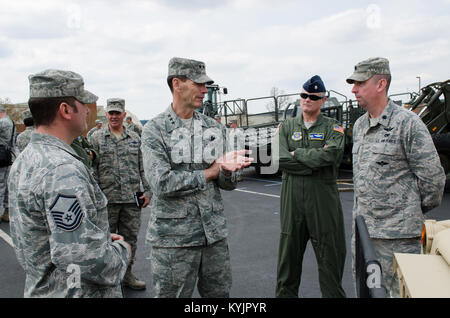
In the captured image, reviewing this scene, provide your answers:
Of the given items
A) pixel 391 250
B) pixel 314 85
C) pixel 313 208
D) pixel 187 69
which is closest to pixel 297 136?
pixel 314 85

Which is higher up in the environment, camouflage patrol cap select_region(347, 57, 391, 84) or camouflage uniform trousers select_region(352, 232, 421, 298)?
camouflage patrol cap select_region(347, 57, 391, 84)

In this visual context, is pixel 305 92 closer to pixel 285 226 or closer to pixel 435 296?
pixel 285 226

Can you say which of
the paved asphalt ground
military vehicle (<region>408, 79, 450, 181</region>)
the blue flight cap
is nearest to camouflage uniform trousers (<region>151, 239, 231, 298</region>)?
the paved asphalt ground

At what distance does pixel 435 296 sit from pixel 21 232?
5.19 feet

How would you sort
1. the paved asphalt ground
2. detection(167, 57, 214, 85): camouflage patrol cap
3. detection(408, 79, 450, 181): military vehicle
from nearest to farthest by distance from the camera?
detection(167, 57, 214, 85): camouflage patrol cap
the paved asphalt ground
detection(408, 79, 450, 181): military vehicle

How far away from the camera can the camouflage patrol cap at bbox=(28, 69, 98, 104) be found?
57.8 inches

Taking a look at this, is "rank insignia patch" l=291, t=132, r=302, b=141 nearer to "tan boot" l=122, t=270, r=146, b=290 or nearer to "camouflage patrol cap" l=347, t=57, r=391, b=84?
"camouflage patrol cap" l=347, t=57, r=391, b=84

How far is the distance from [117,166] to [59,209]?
248 centimetres

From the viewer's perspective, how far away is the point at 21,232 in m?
1.43

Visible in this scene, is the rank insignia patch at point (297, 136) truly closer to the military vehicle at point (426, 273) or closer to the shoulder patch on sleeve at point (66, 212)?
the military vehicle at point (426, 273)

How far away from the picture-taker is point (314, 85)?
3.02 meters

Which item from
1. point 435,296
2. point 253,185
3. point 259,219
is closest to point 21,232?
point 435,296

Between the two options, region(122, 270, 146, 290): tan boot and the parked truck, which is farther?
the parked truck

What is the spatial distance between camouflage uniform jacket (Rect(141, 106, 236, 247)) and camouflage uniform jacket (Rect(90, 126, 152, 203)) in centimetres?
152
